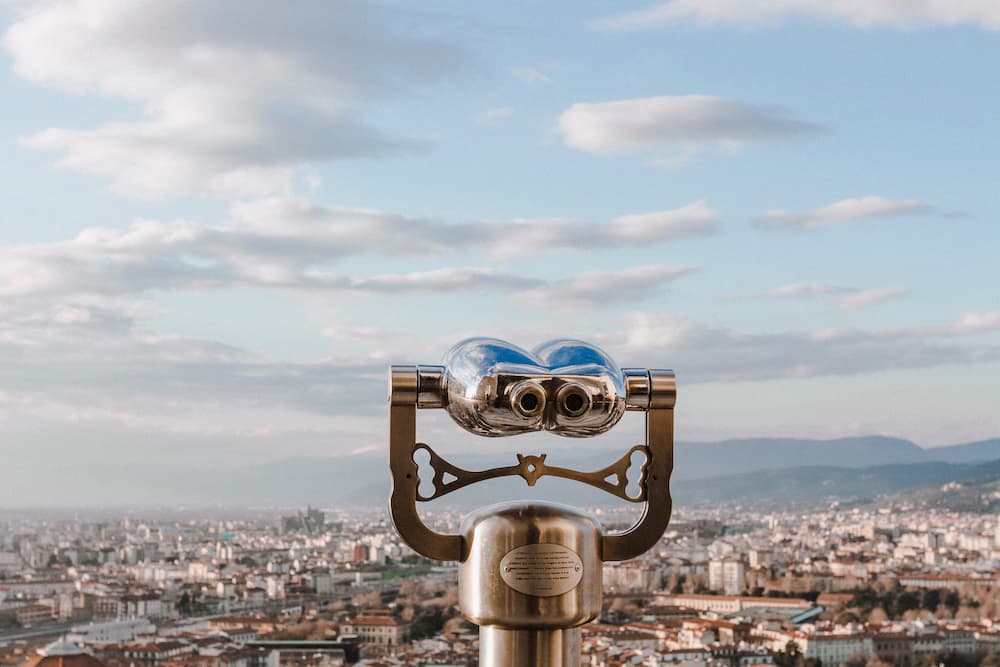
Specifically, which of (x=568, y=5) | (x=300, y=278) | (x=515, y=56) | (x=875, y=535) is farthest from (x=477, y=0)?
(x=875, y=535)

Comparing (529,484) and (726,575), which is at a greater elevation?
(529,484)

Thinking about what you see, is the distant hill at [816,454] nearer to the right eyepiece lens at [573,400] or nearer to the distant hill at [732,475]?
the distant hill at [732,475]

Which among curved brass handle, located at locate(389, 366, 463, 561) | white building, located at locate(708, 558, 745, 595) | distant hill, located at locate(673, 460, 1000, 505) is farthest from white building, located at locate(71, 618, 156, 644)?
curved brass handle, located at locate(389, 366, 463, 561)

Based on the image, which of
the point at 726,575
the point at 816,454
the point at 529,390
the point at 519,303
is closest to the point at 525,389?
the point at 529,390

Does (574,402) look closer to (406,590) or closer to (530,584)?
(530,584)

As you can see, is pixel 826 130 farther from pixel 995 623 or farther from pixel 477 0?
pixel 477 0

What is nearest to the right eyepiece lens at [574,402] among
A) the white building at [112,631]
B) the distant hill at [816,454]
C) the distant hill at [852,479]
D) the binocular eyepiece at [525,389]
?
the binocular eyepiece at [525,389]
